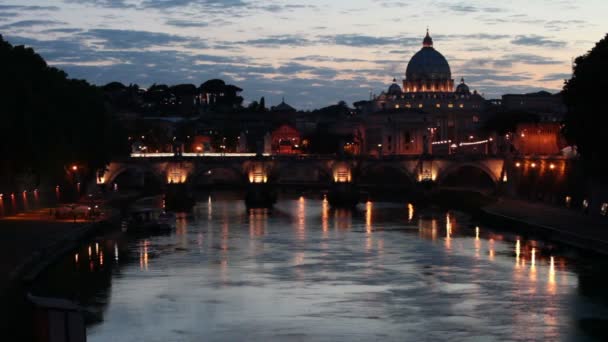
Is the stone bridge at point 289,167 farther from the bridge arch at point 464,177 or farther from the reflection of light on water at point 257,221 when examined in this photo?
the reflection of light on water at point 257,221

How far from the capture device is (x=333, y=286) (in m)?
52.3

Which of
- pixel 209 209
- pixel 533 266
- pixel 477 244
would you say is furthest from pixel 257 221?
pixel 533 266

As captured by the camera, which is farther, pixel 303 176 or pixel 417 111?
pixel 417 111

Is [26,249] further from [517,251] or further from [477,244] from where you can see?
[477,244]

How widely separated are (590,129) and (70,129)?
28.3 m

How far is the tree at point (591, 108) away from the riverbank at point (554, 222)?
129 inches

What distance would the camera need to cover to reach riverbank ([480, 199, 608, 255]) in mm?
62475

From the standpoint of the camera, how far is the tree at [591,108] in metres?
65.2

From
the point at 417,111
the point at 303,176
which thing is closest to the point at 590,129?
the point at 303,176

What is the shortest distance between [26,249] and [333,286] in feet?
41.9

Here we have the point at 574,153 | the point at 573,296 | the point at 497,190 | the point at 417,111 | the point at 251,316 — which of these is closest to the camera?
the point at 251,316

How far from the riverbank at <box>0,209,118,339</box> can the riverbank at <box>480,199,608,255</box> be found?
2272cm

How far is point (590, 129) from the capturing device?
215ft

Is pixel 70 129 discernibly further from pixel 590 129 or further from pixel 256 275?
pixel 590 129
